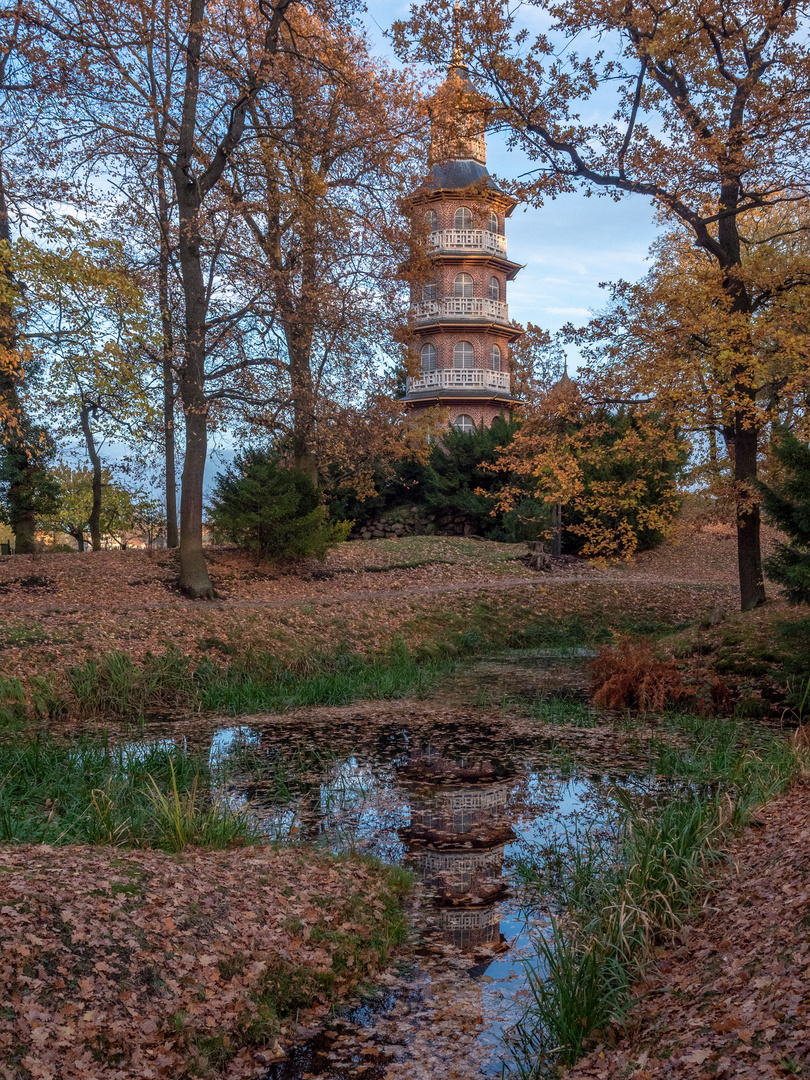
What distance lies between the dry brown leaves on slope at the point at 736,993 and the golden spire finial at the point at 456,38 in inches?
502

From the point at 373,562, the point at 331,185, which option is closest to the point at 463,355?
the point at 373,562

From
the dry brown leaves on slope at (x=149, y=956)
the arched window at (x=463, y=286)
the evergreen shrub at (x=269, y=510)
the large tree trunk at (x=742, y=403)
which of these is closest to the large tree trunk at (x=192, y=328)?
the evergreen shrub at (x=269, y=510)

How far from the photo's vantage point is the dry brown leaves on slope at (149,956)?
361 cm

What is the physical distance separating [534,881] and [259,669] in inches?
317

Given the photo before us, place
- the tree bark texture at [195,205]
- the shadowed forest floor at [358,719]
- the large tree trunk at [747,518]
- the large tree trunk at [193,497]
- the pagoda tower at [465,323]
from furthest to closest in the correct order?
the pagoda tower at [465,323]
the large tree trunk at [193,497]
the tree bark texture at [195,205]
the large tree trunk at [747,518]
the shadowed forest floor at [358,719]

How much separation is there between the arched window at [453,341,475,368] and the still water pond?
24909 mm

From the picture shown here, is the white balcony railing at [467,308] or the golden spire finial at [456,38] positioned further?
the white balcony railing at [467,308]

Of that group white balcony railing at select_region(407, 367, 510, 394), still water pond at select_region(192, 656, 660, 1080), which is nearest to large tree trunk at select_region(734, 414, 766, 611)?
still water pond at select_region(192, 656, 660, 1080)

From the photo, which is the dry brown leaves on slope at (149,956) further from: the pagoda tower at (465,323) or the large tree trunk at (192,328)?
the pagoda tower at (465,323)

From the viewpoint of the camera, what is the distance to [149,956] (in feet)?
13.6

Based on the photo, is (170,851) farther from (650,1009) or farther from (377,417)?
(377,417)

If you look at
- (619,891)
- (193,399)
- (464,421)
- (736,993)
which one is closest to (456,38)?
(193,399)

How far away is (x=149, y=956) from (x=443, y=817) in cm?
348

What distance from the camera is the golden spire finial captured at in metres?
13.1
